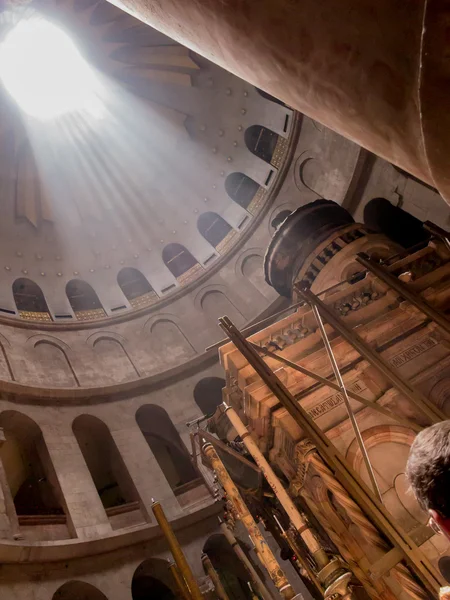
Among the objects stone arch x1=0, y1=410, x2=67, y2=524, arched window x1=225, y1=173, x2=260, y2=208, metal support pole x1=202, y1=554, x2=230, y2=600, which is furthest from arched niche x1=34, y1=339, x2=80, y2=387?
arched window x1=225, y1=173, x2=260, y2=208

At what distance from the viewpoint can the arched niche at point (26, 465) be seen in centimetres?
1232

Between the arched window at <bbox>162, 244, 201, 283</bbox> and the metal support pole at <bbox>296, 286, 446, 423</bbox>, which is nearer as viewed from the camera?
the metal support pole at <bbox>296, 286, 446, 423</bbox>

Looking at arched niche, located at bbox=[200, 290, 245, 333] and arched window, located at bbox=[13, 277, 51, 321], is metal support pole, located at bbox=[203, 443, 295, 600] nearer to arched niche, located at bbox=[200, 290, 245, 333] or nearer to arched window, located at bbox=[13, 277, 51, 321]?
arched niche, located at bbox=[200, 290, 245, 333]

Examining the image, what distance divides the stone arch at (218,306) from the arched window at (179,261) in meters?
1.37

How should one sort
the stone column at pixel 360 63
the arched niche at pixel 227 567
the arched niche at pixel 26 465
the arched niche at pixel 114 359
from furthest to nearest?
the arched niche at pixel 114 359 < the arched niche at pixel 26 465 < the arched niche at pixel 227 567 < the stone column at pixel 360 63

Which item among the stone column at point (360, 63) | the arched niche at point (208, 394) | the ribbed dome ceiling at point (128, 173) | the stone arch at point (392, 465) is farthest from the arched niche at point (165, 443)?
the stone column at point (360, 63)

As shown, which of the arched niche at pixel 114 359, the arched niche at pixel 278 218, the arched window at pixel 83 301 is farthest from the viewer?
the arched window at pixel 83 301

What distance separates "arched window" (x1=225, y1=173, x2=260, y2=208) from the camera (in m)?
19.6

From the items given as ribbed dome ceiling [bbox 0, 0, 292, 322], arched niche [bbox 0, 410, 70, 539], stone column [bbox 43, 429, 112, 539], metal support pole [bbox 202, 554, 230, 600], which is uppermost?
ribbed dome ceiling [bbox 0, 0, 292, 322]

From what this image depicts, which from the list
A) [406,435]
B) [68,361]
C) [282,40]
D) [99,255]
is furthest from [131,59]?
[282,40]

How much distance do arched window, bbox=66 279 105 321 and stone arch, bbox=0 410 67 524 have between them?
5.61 m

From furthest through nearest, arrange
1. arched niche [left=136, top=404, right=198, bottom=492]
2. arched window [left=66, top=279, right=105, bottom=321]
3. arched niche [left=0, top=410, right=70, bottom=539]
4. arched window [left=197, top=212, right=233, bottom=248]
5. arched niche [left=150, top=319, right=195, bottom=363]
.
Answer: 1. arched window [left=197, top=212, right=233, bottom=248]
2. arched window [left=66, top=279, right=105, bottom=321]
3. arched niche [left=150, top=319, right=195, bottom=363]
4. arched niche [left=136, top=404, right=198, bottom=492]
5. arched niche [left=0, top=410, right=70, bottom=539]

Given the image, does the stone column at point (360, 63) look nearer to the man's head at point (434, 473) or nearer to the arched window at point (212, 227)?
the man's head at point (434, 473)

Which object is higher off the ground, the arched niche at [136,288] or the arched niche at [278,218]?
the arched niche at [136,288]
